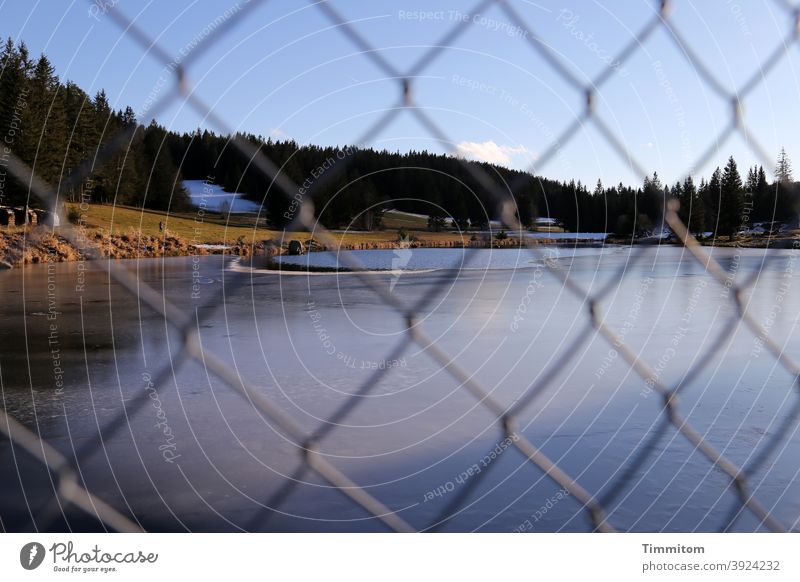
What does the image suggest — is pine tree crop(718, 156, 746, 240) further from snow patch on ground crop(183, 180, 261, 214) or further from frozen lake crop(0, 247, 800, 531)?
snow patch on ground crop(183, 180, 261, 214)

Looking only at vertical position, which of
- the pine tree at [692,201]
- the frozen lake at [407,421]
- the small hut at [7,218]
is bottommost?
the frozen lake at [407,421]

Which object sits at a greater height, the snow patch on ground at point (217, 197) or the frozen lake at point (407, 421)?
the snow patch on ground at point (217, 197)

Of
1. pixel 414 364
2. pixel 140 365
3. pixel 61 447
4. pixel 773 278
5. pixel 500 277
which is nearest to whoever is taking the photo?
pixel 61 447

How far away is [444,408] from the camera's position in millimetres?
2551

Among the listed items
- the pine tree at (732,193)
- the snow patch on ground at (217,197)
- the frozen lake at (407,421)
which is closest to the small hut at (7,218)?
the frozen lake at (407,421)

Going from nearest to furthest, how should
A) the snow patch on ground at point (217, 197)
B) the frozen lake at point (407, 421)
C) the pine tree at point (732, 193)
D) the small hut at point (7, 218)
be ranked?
the snow patch on ground at point (217, 197) → the frozen lake at point (407, 421) → the pine tree at point (732, 193) → the small hut at point (7, 218)

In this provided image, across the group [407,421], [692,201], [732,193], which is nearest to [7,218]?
[407,421]

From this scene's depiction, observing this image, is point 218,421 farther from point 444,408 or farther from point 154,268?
point 154,268

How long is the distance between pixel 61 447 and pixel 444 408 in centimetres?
126

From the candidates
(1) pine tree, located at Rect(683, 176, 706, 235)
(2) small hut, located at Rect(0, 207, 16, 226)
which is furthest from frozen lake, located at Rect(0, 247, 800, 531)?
(2) small hut, located at Rect(0, 207, 16, 226)

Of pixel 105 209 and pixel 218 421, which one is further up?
pixel 105 209

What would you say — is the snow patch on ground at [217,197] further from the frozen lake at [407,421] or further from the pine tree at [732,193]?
the pine tree at [732,193]

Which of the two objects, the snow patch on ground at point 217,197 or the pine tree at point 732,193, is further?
the pine tree at point 732,193
